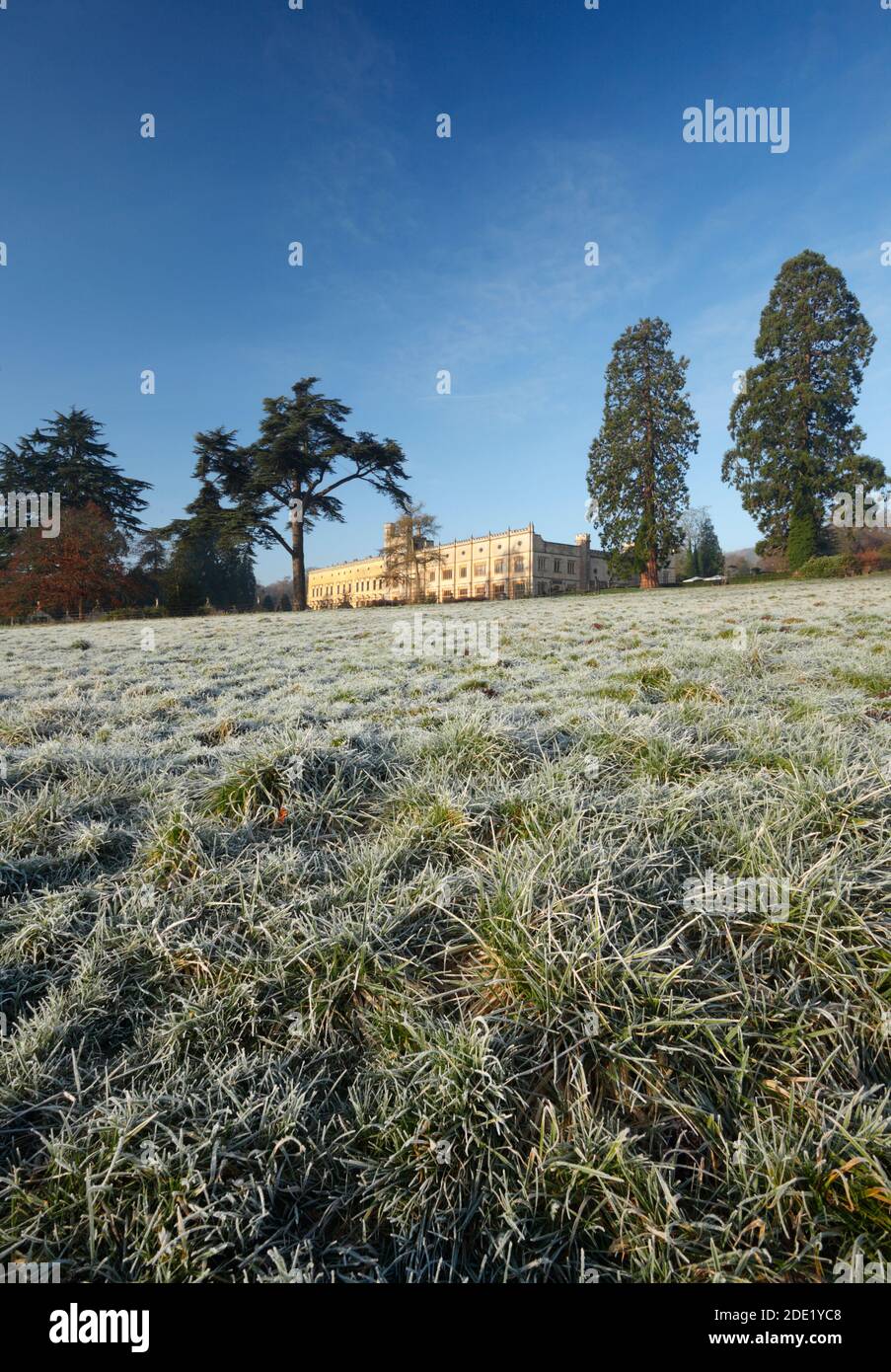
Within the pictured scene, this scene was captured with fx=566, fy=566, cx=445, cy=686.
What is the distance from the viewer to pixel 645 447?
104ft

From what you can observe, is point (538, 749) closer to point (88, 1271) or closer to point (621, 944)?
point (621, 944)

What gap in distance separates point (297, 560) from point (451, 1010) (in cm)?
3021

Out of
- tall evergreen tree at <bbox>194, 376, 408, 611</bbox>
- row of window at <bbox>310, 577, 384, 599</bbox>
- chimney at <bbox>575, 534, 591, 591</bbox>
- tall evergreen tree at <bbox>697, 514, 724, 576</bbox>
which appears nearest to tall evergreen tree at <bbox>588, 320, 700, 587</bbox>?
tall evergreen tree at <bbox>194, 376, 408, 611</bbox>

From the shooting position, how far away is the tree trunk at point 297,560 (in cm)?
2919

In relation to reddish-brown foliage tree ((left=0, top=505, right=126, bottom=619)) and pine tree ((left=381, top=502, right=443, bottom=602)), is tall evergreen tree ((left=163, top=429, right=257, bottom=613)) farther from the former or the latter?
pine tree ((left=381, top=502, right=443, bottom=602))

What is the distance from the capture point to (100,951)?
1761 millimetres

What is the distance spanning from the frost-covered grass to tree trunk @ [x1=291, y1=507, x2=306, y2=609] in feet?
92.1

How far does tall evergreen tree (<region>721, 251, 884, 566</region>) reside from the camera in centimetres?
2886

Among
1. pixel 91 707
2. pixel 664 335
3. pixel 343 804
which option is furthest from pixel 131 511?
pixel 343 804

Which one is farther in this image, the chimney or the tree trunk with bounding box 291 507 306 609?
the chimney

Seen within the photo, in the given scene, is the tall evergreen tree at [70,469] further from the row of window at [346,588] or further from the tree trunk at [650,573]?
the row of window at [346,588]

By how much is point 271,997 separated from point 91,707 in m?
3.85

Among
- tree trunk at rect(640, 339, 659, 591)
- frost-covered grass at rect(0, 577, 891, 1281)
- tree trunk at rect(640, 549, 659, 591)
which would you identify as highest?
tree trunk at rect(640, 339, 659, 591)

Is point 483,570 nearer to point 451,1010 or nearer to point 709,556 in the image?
point 709,556
